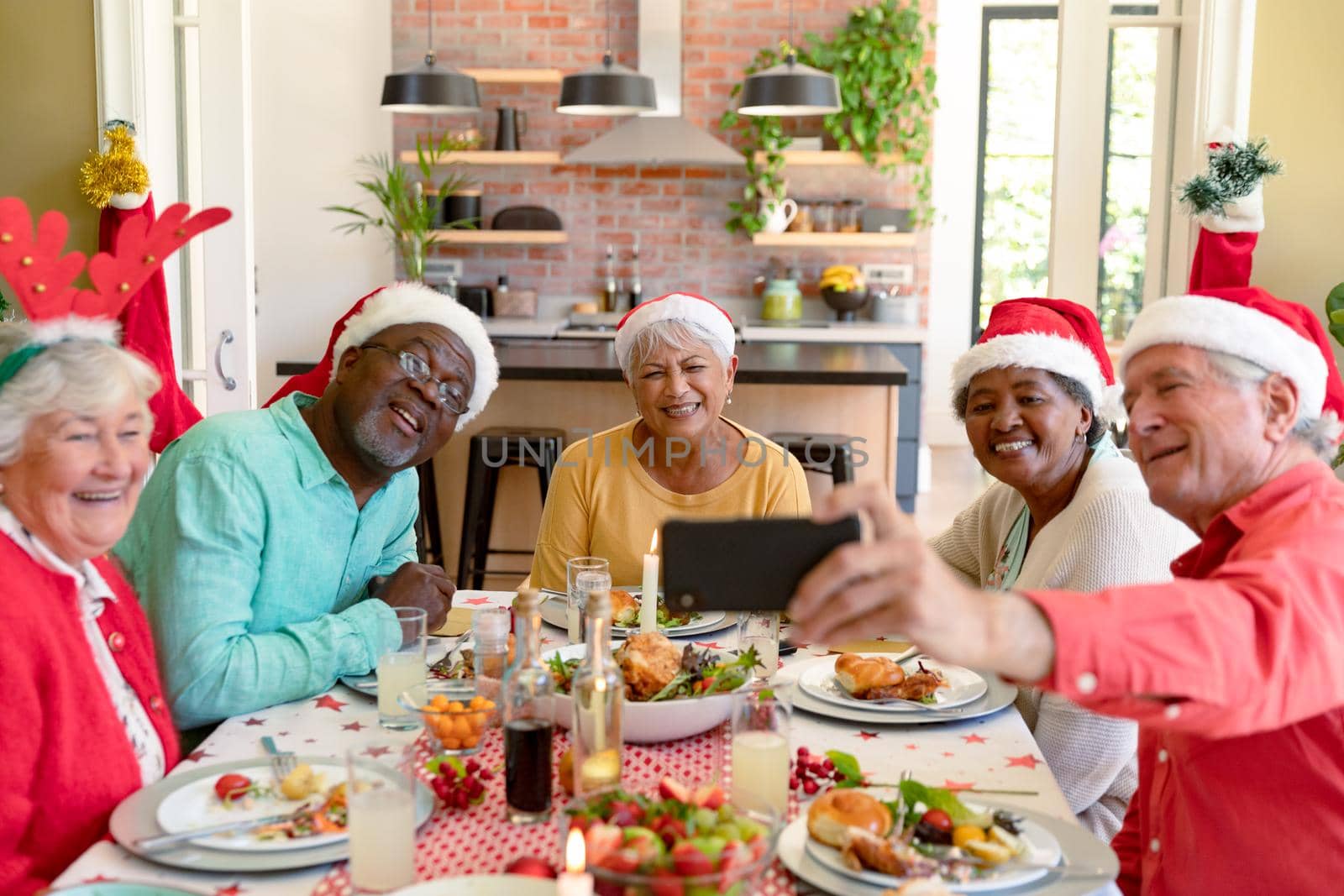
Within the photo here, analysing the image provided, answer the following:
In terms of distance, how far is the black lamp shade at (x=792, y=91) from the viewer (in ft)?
18.5

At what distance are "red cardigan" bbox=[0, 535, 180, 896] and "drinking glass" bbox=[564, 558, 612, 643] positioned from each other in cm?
69

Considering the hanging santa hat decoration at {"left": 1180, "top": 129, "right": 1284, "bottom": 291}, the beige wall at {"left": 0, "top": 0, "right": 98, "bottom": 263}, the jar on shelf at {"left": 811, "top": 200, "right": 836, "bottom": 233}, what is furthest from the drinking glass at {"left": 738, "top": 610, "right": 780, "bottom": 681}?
the jar on shelf at {"left": 811, "top": 200, "right": 836, "bottom": 233}

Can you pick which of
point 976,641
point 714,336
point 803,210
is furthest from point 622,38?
point 976,641

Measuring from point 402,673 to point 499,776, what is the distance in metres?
0.23

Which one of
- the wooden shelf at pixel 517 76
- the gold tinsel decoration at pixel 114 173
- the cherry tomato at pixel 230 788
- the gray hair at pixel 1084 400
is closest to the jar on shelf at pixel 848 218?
the wooden shelf at pixel 517 76

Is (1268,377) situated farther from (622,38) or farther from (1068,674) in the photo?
(622,38)

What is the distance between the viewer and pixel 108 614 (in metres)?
1.52

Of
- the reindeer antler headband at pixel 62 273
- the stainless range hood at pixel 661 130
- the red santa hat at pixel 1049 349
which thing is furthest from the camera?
the stainless range hood at pixel 661 130

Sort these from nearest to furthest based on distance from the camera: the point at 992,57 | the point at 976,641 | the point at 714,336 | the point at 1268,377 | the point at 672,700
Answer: the point at 976,641, the point at 1268,377, the point at 672,700, the point at 714,336, the point at 992,57

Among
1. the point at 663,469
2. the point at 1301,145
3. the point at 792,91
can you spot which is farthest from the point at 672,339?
the point at 792,91

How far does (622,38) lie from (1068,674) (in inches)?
255

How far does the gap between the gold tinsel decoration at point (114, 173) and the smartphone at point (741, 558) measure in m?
2.43

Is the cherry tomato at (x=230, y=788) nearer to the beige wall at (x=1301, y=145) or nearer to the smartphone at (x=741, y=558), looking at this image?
the smartphone at (x=741, y=558)

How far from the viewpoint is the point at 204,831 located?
4.24 feet
